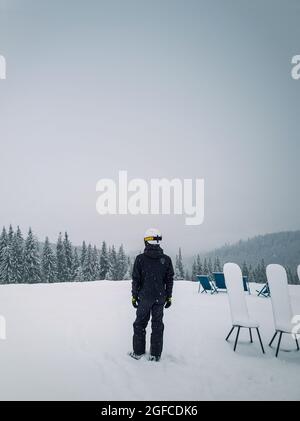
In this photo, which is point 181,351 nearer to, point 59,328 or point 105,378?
point 105,378

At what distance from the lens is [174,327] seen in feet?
26.3

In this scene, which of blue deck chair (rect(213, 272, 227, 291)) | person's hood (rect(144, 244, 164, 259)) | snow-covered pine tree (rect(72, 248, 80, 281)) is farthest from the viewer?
snow-covered pine tree (rect(72, 248, 80, 281))

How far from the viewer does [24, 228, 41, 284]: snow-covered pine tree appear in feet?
169

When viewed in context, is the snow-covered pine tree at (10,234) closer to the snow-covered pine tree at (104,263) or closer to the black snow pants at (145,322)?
the snow-covered pine tree at (104,263)

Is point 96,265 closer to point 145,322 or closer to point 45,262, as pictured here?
point 45,262

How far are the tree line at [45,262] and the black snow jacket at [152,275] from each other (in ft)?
163

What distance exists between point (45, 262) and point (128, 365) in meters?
55.1

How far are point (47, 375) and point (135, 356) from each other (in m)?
1.52

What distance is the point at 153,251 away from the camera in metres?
5.79

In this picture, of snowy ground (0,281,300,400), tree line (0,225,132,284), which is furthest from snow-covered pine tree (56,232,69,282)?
snowy ground (0,281,300,400)

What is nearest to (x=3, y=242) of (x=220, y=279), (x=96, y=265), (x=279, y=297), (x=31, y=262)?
(x=31, y=262)

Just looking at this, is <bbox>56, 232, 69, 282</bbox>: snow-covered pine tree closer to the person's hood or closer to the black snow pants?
the black snow pants

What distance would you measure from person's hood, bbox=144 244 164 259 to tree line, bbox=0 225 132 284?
49703 mm
